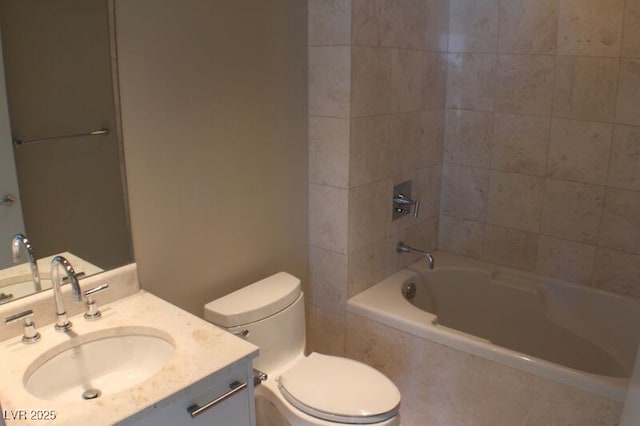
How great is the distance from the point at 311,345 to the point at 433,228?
95cm

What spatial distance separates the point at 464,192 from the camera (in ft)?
9.69

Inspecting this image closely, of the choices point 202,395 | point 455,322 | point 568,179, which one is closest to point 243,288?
point 202,395

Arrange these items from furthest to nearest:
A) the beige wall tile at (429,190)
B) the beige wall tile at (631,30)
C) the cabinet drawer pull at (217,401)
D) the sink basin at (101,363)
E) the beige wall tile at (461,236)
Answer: the beige wall tile at (461,236), the beige wall tile at (429,190), the beige wall tile at (631,30), the sink basin at (101,363), the cabinet drawer pull at (217,401)

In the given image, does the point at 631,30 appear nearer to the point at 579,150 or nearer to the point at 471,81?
the point at 579,150

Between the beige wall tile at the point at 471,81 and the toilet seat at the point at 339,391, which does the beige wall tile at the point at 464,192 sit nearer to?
the beige wall tile at the point at 471,81

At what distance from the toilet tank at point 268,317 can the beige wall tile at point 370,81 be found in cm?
78

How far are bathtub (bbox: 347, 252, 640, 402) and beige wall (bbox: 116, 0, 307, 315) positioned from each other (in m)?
0.61

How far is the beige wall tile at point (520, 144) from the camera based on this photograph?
2.64m

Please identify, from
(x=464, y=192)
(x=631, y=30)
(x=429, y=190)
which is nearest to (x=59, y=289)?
(x=429, y=190)

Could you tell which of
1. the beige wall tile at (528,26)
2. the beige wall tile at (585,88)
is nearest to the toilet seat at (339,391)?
the beige wall tile at (585,88)

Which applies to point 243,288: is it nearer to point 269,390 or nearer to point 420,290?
point 269,390

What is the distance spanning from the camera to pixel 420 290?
2809mm

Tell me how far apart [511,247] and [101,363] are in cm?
207

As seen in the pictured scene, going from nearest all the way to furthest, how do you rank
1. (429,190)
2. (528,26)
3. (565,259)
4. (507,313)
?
(528,26), (565,259), (507,313), (429,190)
